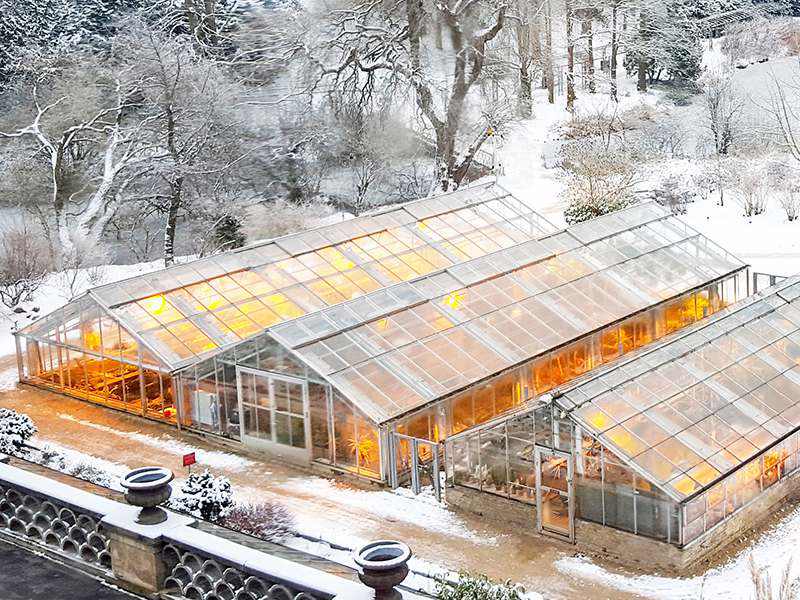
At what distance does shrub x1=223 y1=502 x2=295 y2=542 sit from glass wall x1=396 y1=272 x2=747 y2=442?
114 inches

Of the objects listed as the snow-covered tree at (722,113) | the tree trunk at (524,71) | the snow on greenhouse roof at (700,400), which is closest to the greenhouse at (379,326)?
the snow on greenhouse roof at (700,400)

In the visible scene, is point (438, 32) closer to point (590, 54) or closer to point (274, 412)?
point (590, 54)

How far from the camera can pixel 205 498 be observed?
16.8 m

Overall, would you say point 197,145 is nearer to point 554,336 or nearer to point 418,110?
point 418,110

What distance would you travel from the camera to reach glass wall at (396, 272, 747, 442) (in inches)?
787

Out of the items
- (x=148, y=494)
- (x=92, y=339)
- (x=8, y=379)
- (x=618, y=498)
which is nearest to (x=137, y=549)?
(x=148, y=494)

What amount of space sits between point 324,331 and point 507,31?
32.3 meters

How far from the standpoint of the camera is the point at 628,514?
15891 mm

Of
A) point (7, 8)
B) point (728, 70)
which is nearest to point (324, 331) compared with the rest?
point (7, 8)

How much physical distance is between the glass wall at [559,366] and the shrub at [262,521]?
2.89 metres

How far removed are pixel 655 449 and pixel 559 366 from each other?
6.46 meters

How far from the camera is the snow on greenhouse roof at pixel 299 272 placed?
74.9 ft

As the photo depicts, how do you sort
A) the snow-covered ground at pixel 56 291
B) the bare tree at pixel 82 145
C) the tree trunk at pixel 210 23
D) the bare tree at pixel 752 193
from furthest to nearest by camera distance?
the tree trunk at pixel 210 23 < the bare tree at pixel 752 193 < the bare tree at pixel 82 145 < the snow-covered ground at pixel 56 291

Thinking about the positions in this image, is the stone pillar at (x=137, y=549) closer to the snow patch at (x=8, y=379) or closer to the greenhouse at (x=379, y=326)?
the greenhouse at (x=379, y=326)
